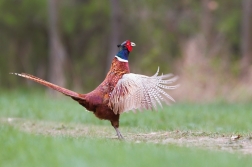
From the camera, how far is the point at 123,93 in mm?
8773

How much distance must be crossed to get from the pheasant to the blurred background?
12759 millimetres

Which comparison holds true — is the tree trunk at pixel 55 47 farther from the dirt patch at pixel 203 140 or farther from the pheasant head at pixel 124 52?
the pheasant head at pixel 124 52

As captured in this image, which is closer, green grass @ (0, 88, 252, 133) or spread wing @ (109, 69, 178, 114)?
spread wing @ (109, 69, 178, 114)

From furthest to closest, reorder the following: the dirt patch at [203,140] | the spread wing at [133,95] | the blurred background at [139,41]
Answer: the blurred background at [139,41], the spread wing at [133,95], the dirt patch at [203,140]

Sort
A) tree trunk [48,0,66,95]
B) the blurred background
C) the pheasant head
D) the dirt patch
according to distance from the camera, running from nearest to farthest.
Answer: the dirt patch, the pheasant head, the blurred background, tree trunk [48,0,66,95]

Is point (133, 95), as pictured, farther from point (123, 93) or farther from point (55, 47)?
point (55, 47)

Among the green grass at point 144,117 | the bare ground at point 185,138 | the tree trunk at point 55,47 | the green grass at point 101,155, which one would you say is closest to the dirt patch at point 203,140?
the bare ground at point 185,138

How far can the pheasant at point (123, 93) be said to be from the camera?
8750mm

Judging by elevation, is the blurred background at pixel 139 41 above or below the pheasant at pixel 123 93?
above

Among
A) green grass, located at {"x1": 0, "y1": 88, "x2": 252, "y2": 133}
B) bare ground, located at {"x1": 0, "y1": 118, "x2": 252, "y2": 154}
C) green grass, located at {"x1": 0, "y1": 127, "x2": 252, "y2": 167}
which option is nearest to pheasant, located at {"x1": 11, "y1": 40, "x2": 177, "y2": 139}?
bare ground, located at {"x1": 0, "y1": 118, "x2": 252, "y2": 154}

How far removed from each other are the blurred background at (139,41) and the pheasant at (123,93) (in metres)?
12.8

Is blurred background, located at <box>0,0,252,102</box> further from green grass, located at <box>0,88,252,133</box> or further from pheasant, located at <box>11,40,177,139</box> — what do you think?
pheasant, located at <box>11,40,177,139</box>

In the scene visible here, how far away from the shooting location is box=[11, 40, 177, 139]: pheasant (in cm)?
875

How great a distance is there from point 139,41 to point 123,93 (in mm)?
27704
